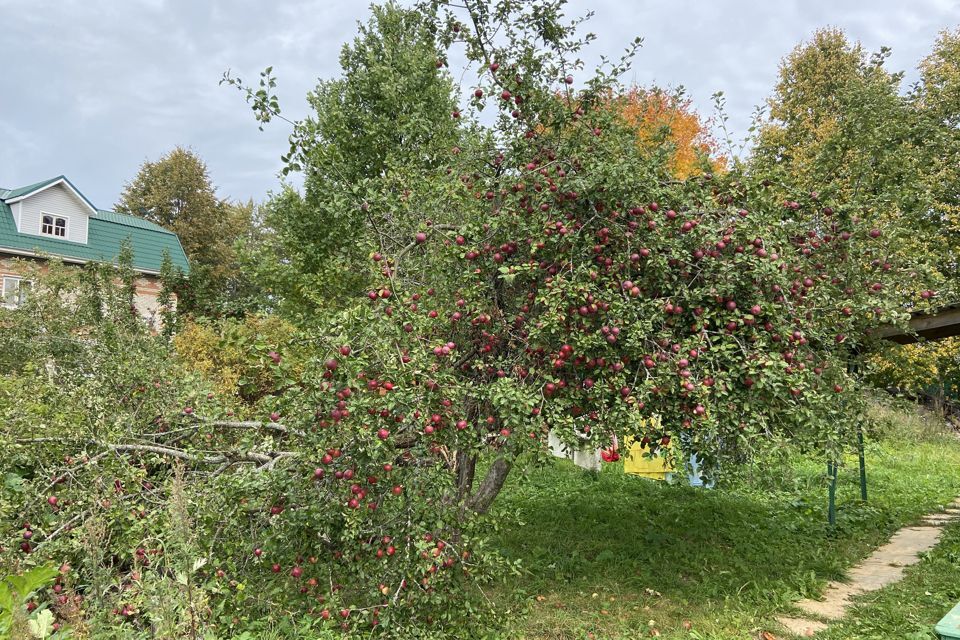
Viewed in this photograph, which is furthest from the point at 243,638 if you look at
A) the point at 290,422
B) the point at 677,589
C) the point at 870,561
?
the point at 870,561

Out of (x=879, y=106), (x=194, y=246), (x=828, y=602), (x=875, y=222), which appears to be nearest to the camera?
(x=875, y=222)

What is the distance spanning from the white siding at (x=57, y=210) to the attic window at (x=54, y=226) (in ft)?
0.39

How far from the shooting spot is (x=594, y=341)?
3.83 m

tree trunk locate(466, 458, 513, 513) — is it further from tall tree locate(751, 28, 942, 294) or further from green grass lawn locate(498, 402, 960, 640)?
tall tree locate(751, 28, 942, 294)

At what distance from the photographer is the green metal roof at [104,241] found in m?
20.5

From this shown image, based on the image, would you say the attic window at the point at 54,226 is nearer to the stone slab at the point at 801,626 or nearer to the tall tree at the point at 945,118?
the stone slab at the point at 801,626

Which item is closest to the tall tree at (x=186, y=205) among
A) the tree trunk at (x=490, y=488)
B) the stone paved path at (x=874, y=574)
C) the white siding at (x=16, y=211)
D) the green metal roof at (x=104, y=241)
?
the green metal roof at (x=104, y=241)

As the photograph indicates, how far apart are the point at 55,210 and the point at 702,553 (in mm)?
23660

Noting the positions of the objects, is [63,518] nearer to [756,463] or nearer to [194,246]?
[756,463]

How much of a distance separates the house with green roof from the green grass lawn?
16.4 m

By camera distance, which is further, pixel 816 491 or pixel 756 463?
pixel 816 491

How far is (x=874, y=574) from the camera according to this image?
5695 mm

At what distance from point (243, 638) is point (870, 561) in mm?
6003

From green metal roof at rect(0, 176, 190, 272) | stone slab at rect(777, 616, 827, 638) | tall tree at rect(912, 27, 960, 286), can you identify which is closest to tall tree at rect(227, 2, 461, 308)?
stone slab at rect(777, 616, 827, 638)
